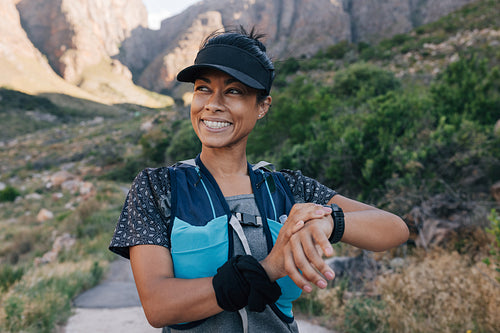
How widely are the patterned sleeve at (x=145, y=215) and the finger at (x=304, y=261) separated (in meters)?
0.43

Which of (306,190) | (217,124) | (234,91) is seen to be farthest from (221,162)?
(306,190)

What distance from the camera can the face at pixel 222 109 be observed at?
1.27 meters

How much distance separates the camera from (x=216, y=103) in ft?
4.20

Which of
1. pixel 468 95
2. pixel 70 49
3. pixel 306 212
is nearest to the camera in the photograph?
pixel 306 212

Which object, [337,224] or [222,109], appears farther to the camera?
[222,109]

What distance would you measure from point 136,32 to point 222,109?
4502 inches

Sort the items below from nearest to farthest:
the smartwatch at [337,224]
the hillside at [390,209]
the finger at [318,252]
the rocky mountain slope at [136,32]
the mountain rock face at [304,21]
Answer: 1. the finger at [318,252]
2. the smartwatch at [337,224]
3. the hillside at [390,209]
4. the rocky mountain slope at [136,32]
5. the mountain rock face at [304,21]

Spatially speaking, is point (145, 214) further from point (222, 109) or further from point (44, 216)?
point (44, 216)

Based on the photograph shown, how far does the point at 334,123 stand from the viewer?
7426 millimetres

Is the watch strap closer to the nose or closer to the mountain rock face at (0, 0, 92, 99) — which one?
the nose

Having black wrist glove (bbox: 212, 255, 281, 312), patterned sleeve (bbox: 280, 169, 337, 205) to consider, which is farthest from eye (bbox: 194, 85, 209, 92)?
black wrist glove (bbox: 212, 255, 281, 312)

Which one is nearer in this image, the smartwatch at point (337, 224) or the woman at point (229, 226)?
the woman at point (229, 226)

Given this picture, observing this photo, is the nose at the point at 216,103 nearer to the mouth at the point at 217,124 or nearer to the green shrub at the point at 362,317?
the mouth at the point at 217,124

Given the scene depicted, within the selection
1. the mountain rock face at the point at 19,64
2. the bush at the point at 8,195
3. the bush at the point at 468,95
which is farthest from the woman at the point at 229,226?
the mountain rock face at the point at 19,64
